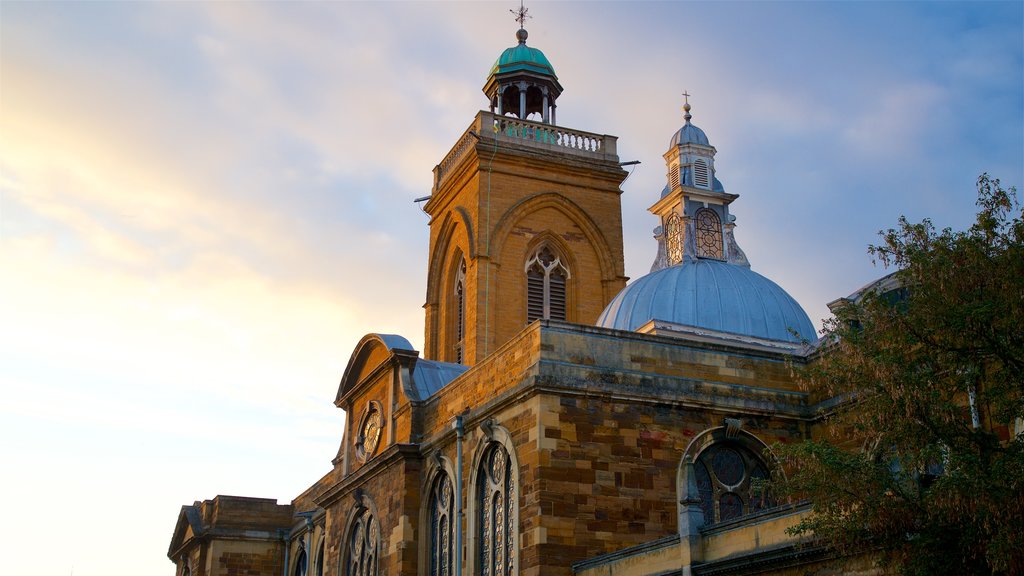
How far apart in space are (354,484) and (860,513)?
18806 millimetres

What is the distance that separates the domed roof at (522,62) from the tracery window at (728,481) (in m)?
22.5

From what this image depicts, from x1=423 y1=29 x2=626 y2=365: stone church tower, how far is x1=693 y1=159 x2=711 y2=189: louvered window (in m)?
4.99

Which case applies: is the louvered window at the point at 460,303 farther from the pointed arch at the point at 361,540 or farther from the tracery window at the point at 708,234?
the pointed arch at the point at 361,540

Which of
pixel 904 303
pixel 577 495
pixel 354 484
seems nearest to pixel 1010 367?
pixel 904 303

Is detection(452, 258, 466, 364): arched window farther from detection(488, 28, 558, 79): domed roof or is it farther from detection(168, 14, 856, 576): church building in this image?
detection(488, 28, 558, 79): domed roof

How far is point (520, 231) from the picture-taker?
133 ft

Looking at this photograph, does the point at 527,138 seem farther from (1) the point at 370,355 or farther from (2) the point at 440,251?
(1) the point at 370,355

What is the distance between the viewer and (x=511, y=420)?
23.6 meters

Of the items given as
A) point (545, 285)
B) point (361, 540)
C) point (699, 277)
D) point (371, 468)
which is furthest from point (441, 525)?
point (545, 285)

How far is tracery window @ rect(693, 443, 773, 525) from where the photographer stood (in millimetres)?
23703

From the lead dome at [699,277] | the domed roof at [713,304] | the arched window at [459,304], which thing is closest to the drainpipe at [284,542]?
the arched window at [459,304]

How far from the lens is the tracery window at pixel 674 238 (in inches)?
1404

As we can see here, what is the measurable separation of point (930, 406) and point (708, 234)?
22.0m

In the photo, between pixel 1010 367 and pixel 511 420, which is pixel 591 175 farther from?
pixel 1010 367
